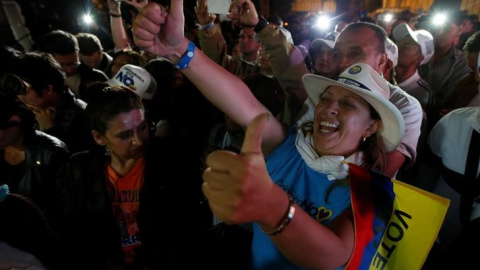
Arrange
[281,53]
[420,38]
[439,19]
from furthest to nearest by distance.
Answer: [439,19]
[420,38]
[281,53]

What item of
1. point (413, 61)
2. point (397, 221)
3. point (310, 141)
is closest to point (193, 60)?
point (310, 141)

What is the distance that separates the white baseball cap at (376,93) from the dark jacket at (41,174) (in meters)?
2.04

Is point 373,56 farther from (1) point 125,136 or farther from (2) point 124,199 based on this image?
(2) point 124,199

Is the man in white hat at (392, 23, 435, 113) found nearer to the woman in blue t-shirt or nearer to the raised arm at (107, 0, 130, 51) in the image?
the woman in blue t-shirt

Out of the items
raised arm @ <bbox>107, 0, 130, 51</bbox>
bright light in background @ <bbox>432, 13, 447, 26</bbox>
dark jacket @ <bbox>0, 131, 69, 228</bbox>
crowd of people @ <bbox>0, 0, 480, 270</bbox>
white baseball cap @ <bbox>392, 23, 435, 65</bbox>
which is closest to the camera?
crowd of people @ <bbox>0, 0, 480, 270</bbox>

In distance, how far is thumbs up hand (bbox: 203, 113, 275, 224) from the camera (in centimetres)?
82

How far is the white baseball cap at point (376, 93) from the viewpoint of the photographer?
1.58m

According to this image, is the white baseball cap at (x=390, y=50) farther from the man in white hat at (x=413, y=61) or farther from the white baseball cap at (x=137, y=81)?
the white baseball cap at (x=137, y=81)

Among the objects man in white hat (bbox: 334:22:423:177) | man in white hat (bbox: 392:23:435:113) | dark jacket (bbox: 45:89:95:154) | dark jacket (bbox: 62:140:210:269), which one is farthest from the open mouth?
man in white hat (bbox: 392:23:435:113)

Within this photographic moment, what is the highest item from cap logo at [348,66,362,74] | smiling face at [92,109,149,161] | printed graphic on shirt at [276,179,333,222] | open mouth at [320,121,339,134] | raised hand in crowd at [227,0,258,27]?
raised hand in crowd at [227,0,258,27]

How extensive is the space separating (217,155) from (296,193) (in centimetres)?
79

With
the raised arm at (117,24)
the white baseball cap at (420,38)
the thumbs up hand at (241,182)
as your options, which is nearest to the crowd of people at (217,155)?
the thumbs up hand at (241,182)

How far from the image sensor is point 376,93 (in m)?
1.61

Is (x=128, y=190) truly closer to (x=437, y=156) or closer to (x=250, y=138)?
(x=250, y=138)
